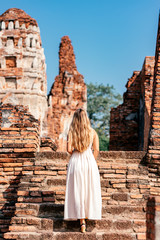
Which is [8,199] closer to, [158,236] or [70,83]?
[158,236]

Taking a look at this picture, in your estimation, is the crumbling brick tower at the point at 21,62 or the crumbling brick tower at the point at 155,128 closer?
the crumbling brick tower at the point at 155,128

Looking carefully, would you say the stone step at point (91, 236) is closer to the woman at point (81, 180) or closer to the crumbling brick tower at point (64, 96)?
the woman at point (81, 180)

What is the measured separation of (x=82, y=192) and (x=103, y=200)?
3.07 ft

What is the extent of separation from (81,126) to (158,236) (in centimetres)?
183

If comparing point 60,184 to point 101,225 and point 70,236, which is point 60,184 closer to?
point 101,225

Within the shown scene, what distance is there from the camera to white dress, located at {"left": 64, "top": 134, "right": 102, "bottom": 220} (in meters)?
4.66

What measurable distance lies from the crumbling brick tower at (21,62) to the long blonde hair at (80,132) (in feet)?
23.8

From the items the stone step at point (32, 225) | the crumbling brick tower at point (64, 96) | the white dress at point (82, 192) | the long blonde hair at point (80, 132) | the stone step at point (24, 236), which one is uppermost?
the crumbling brick tower at point (64, 96)

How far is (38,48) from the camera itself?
12.5 metres

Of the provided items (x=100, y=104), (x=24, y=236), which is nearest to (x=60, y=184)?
(x=24, y=236)

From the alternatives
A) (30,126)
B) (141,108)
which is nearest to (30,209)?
(30,126)

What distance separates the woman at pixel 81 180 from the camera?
466 cm

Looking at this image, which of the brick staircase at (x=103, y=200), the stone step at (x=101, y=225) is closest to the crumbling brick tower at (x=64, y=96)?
the brick staircase at (x=103, y=200)

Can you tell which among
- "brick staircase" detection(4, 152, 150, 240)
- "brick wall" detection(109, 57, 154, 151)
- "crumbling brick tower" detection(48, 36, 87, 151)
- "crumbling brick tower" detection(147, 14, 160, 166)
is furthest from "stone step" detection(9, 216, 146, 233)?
"crumbling brick tower" detection(48, 36, 87, 151)
